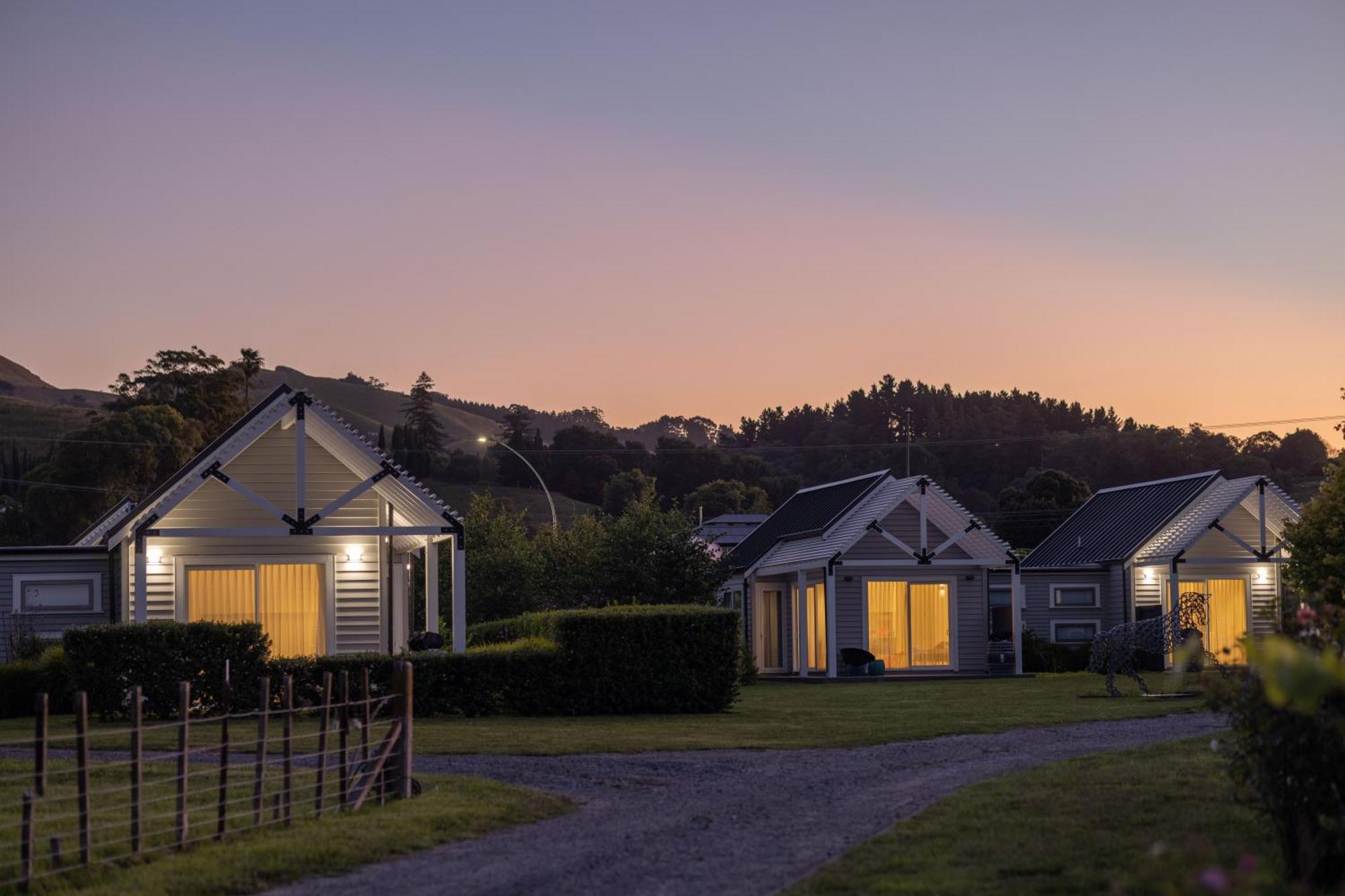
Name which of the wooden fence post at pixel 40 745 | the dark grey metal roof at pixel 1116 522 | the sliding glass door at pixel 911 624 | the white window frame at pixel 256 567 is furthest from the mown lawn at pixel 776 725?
the dark grey metal roof at pixel 1116 522

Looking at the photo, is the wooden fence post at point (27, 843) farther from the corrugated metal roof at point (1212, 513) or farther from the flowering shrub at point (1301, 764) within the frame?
the corrugated metal roof at point (1212, 513)

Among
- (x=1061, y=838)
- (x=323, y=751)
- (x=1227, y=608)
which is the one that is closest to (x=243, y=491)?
(x=323, y=751)

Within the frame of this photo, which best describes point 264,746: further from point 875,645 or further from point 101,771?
point 875,645

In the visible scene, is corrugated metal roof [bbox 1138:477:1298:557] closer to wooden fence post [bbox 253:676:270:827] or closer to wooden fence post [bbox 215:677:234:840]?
wooden fence post [bbox 253:676:270:827]

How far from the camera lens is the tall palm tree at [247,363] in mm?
93062

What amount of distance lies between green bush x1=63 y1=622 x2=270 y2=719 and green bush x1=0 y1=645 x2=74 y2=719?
1411 mm

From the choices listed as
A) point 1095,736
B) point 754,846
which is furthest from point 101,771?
point 1095,736

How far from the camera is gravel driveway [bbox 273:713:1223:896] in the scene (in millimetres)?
9445

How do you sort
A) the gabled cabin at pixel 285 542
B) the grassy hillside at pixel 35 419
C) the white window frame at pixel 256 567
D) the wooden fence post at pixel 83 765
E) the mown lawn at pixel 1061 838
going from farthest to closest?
1. the grassy hillside at pixel 35 419
2. the white window frame at pixel 256 567
3. the gabled cabin at pixel 285 542
4. the wooden fence post at pixel 83 765
5. the mown lawn at pixel 1061 838

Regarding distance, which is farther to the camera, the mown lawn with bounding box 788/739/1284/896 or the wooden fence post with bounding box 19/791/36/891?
the wooden fence post with bounding box 19/791/36/891

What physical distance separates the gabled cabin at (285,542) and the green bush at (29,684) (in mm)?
3074

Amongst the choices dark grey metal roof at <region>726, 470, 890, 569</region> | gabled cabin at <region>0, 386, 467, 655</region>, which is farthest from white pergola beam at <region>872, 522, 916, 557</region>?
gabled cabin at <region>0, 386, 467, 655</region>

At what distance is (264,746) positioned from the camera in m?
11.6

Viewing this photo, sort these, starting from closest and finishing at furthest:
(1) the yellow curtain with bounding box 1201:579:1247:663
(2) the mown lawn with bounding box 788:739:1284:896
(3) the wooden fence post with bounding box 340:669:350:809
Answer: (2) the mown lawn with bounding box 788:739:1284:896, (3) the wooden fence post with bounding box 340:669:350:809, (1) the yellow curtain with bounding box 1201:579:1247:663
